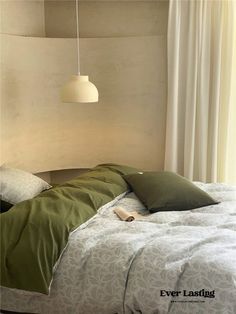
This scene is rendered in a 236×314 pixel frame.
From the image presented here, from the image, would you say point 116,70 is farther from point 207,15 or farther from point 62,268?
point 62,268

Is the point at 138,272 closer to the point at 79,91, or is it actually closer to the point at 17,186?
the point at 17,186

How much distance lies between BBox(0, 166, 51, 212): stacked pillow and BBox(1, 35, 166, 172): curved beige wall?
0.74 meters

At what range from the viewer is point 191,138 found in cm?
406

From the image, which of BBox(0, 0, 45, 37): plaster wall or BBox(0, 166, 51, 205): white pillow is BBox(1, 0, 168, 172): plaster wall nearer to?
BBox(0, 0, 45, 37): plaster wall

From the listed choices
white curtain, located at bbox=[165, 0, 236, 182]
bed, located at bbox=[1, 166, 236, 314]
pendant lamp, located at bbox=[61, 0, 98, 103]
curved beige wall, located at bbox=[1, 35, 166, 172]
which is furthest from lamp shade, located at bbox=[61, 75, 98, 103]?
bed, located at bbox=[1, 166, 236, 314]

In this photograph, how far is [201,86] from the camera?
3982 millimetres

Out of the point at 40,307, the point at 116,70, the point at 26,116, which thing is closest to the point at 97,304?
the point at 40,307

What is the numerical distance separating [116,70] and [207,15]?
100 centimetres

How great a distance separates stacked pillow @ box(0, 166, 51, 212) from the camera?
111 inches

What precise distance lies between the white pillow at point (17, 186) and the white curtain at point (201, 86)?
5.01 ft

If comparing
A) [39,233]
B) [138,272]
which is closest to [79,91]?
[39,233]

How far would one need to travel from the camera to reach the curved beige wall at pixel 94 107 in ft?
13.0

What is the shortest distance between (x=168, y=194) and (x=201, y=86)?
147 cm

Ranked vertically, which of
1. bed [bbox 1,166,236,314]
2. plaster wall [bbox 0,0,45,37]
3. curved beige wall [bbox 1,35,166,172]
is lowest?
bed [bbox 1,166,236,314]
